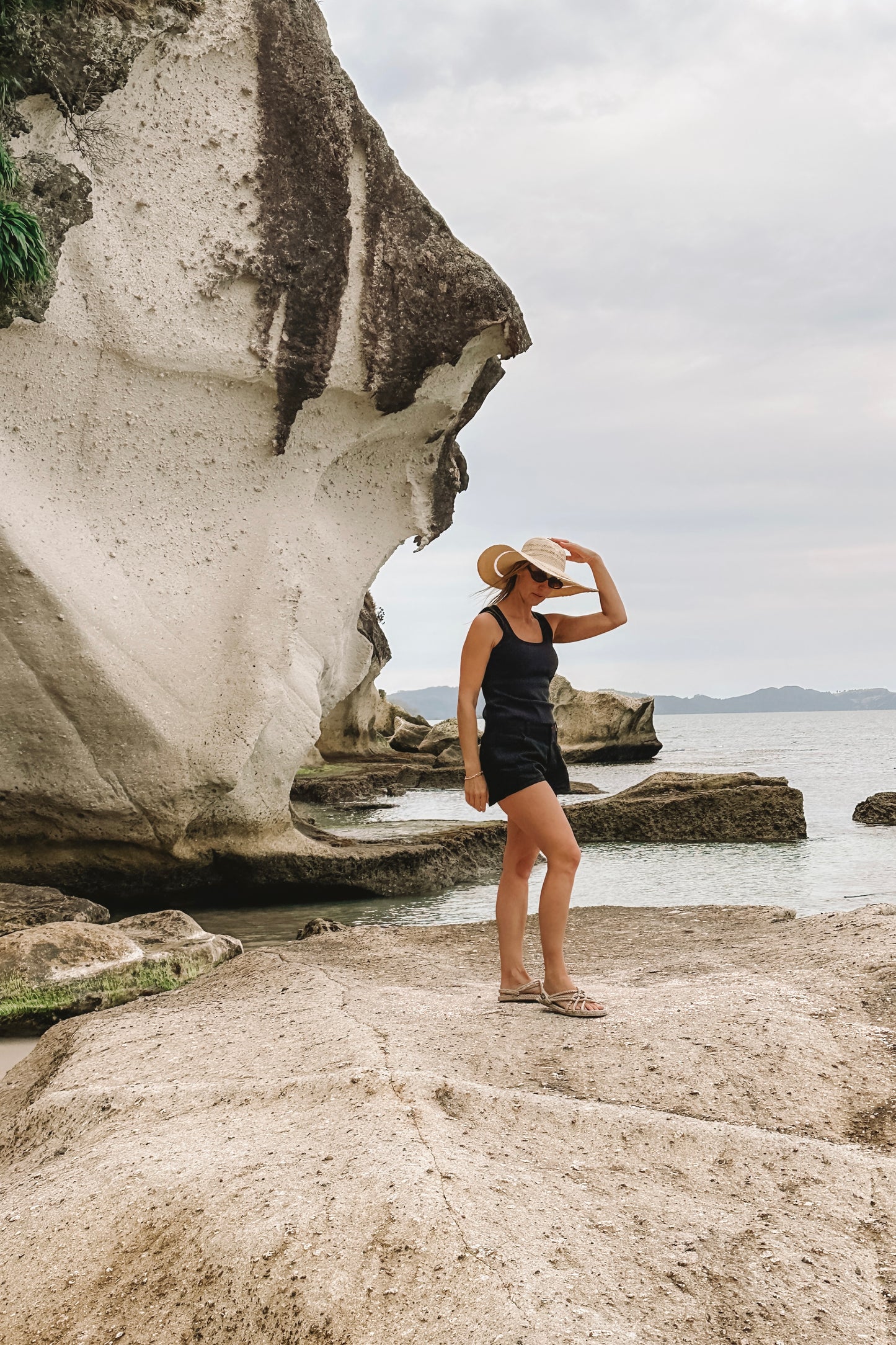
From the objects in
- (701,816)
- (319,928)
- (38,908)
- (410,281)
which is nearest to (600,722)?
(701,816)

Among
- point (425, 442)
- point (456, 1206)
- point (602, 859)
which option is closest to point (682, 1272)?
point (456, 1206)

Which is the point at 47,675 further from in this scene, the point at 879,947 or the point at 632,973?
the point at 879,947

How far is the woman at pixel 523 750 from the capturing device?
415cm

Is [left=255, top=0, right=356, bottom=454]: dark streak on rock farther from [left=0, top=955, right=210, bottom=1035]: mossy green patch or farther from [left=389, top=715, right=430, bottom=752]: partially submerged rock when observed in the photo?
[left=389, top=715, right=430, bottom=752]: partially submerged rock

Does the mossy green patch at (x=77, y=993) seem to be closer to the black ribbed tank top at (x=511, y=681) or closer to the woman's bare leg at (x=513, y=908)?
the woman's bare leg at (x=513, y=908)

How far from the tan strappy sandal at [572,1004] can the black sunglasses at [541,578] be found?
1.55 meters

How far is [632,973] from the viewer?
17.8 ft

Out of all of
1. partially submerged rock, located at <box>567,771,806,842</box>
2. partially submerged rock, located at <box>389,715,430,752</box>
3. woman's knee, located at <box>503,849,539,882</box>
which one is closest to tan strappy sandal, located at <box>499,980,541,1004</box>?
woman's knee, located at <box>503,849,539,882</box>

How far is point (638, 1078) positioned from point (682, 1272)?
1.05 m

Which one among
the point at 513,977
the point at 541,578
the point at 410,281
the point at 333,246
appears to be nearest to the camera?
the point at 541,578

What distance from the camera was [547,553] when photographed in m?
4.34

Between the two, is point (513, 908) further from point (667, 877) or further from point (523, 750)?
point (667, 877)

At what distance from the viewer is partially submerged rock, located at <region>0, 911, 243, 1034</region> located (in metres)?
5.23

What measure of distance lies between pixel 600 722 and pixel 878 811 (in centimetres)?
1759
